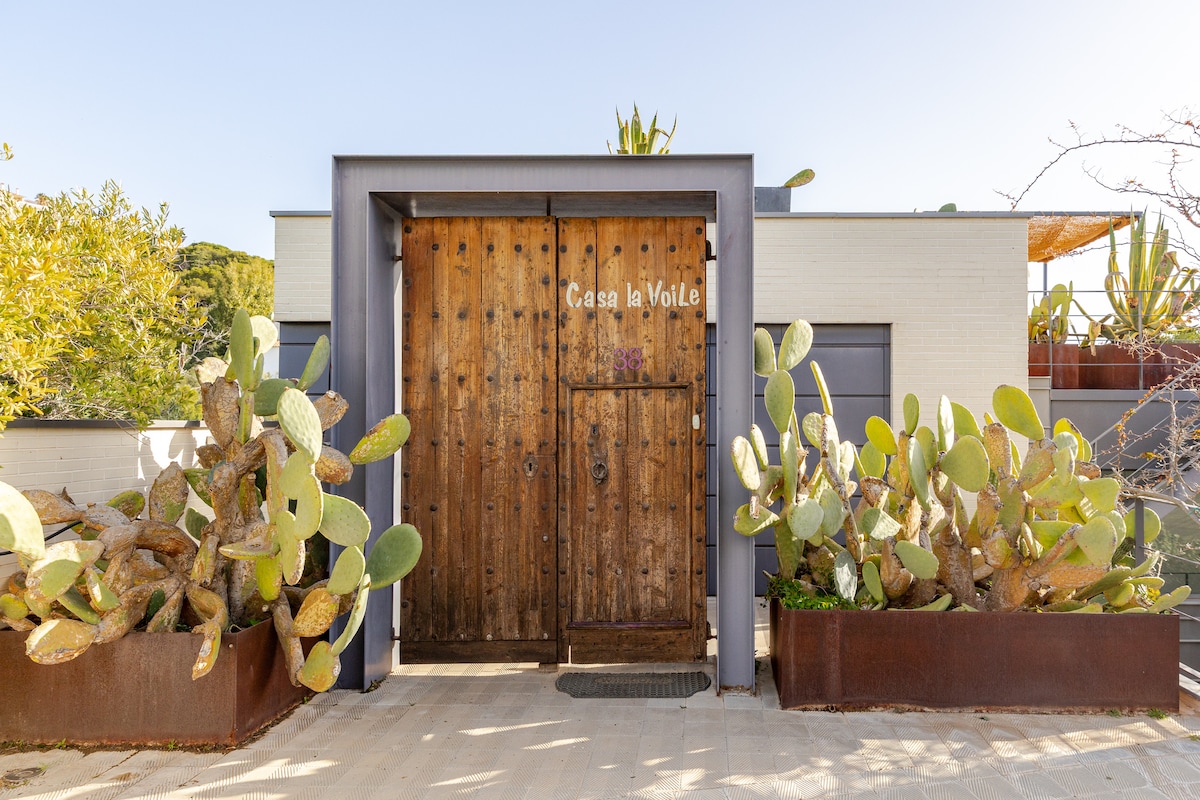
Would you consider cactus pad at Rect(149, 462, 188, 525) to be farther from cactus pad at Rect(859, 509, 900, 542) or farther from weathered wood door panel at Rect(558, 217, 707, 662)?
cactus pad at Rect(859, 509, 900, 542)

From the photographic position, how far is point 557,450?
13.4ft

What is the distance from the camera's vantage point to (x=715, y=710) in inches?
136

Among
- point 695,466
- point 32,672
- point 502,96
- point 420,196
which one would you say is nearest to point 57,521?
point 32,672

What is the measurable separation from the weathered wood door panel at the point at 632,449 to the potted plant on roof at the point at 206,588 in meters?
1.16

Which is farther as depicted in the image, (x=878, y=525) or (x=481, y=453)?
(x=481, y=453)

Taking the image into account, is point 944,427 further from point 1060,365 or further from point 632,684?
point 1060,365

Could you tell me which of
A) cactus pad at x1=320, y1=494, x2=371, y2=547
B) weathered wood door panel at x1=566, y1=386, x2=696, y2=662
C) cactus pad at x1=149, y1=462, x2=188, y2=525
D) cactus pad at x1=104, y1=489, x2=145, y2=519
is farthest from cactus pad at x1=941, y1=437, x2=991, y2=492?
cactus pad at x1=104, y1=489, x2=145, y2=519

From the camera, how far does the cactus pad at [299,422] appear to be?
108 inches

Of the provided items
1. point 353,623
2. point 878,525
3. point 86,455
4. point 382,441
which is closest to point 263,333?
point 382,441

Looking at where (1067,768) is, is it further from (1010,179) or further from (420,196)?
(420,196)

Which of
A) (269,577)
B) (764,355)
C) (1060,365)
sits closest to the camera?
(269,577)

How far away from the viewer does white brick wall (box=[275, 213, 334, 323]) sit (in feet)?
19.5

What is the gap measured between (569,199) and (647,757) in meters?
2.86

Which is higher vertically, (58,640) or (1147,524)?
(1147,524)
